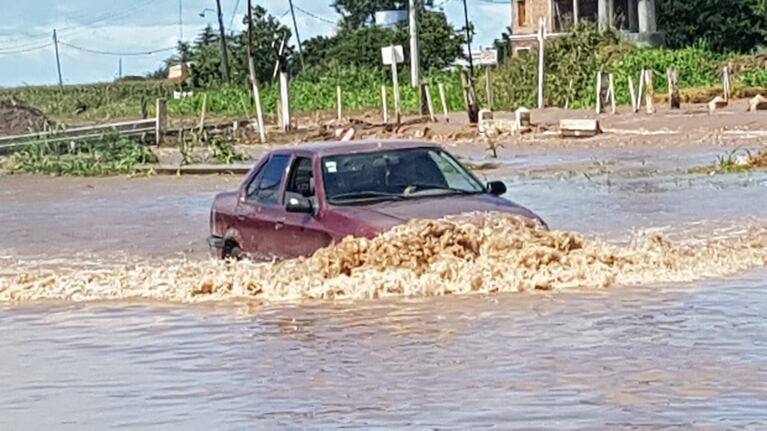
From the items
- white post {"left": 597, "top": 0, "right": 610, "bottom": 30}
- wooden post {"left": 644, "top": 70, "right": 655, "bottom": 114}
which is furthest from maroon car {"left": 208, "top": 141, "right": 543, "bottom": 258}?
white post {"left": 597, "top": 0, "right": 610, "bottom": 30}

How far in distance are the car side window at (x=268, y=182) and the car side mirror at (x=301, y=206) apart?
69 centimetres

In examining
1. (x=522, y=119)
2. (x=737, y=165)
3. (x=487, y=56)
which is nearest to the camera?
(x=737, y=165)

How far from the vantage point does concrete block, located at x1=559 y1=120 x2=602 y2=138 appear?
39.2 metres

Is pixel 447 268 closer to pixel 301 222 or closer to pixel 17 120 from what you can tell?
pixel 301 222

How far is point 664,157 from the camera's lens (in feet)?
106

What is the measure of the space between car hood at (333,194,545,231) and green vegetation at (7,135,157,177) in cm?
2177

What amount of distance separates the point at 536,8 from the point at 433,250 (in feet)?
202

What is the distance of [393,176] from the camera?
539 inches

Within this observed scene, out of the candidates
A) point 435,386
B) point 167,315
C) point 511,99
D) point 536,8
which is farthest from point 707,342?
point 536,8

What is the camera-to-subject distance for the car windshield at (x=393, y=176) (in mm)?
13523

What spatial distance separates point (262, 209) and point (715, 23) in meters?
56.5

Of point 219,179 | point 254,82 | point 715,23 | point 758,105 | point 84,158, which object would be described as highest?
point 715,23

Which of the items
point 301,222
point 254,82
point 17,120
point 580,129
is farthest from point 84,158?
point 301,222

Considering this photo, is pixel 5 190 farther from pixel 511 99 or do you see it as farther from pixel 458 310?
pixel 511 99
